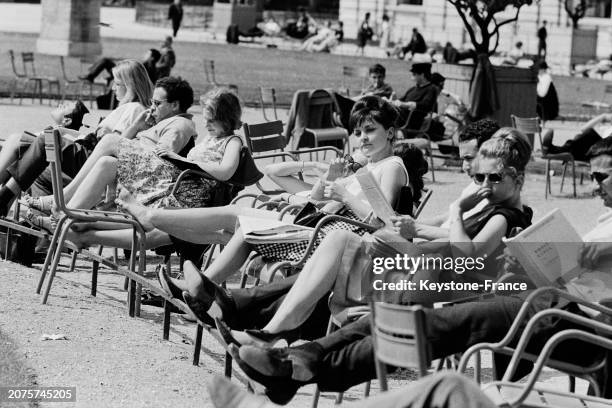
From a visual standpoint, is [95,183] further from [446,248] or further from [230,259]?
[446,248]

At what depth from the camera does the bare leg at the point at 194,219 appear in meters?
7.11

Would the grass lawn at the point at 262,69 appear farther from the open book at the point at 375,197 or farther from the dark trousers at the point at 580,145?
the open book at the point at 375,197

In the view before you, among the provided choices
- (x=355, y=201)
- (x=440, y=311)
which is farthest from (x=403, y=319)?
(x=355, y=201)

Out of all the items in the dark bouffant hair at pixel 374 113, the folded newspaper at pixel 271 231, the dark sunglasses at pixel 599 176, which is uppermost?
the dark bouffant hair at pixel 374 113

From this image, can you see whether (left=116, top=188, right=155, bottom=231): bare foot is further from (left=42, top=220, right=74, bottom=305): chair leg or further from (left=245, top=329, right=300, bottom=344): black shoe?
(left=245, top=329, right=300, bottom=344): black shoe

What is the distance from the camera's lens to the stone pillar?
109 feet

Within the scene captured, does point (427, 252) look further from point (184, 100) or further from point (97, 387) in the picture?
point (184, 100)

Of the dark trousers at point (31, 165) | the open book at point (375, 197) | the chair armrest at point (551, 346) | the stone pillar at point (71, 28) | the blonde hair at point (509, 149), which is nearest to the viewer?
the chair armrest at point (551, 346)

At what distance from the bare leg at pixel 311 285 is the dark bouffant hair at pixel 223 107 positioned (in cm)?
246

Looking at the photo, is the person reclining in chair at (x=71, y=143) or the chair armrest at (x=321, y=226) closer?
the chair armrest at (x=321, y=226)

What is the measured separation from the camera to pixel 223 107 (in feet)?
26.6

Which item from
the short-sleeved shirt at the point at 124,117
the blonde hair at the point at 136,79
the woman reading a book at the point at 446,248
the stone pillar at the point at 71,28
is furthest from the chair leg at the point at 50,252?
the stone pillar at the point at 71,28

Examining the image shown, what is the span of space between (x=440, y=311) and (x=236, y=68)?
3008cm

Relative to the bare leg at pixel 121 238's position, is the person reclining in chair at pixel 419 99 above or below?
above
